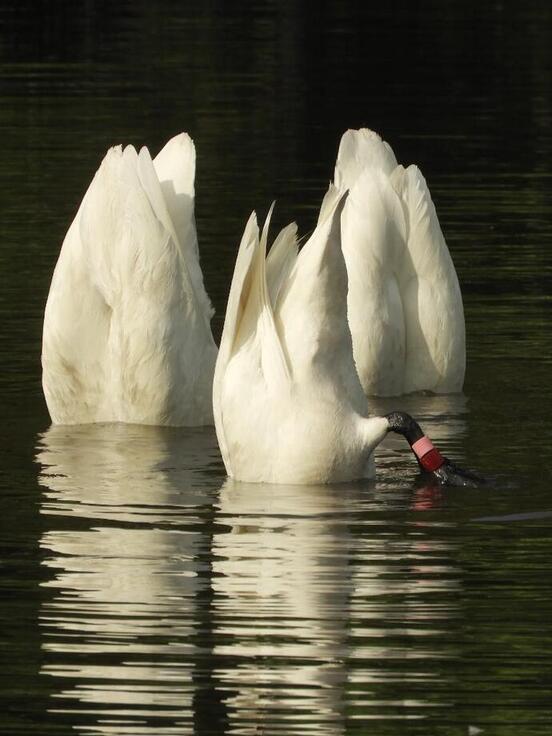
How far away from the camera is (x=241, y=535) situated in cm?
1133

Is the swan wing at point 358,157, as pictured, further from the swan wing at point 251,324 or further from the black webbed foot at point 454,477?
the black webbed foot at point 454,477

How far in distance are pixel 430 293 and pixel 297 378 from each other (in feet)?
11.0

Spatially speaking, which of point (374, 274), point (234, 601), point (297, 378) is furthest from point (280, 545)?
point (374, 274)

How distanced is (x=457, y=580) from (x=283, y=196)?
1231 centimetres

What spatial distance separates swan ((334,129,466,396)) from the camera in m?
14.8

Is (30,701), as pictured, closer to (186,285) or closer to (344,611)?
(344,611)

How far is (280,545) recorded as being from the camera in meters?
11.1

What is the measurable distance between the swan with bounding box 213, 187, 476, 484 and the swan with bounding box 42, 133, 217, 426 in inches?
62.9

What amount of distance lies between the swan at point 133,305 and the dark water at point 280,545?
238 millimetres

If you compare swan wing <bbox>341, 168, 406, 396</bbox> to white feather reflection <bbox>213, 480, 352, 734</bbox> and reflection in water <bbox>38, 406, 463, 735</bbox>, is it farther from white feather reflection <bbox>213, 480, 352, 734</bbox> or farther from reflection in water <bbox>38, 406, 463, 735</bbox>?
white feather reflection <bbox>213, 480, 352, 734</bbox>

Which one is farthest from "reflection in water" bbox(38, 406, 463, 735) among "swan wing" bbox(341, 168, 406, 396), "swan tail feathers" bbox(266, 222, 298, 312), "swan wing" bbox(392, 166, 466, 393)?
"swan wing" bbox(392, 166, 466, 393)

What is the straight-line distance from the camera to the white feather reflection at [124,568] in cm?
896

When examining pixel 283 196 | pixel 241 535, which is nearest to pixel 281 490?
pixel 241 535

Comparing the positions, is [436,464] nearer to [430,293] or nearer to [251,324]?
[251,324]
